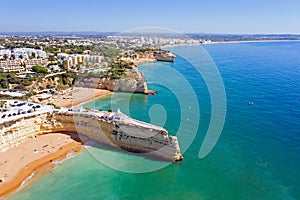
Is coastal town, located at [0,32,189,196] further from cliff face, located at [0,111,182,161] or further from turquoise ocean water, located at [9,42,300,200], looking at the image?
turquoise ocean water, located at [9,42,300,200]

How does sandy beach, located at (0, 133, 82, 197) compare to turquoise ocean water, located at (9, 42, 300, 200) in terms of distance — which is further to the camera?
sandy beach, located at (0, 133, 82, 197)

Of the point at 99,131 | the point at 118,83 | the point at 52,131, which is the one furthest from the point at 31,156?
the point at 118,83

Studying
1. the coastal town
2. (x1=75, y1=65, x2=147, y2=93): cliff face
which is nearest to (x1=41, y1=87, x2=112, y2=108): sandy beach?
the coastal town

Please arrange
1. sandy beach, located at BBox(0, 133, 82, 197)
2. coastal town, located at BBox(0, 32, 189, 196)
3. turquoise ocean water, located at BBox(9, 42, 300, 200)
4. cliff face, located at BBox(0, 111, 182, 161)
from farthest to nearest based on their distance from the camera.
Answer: cliff face, located at BBox(0, 111, 182, 161)
coastal town, located at BBox(0, 32, 189, 196)
sandy beach, located at BBox(0, 133, 82, 197)
turquoise ocean water, located at BBox(9, 42, 300, 200)

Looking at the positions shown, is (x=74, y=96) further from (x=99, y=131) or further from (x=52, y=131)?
(x=99, y=131)

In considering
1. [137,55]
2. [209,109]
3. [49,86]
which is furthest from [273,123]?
[137,55]

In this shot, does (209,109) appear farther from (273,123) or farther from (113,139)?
(113,139)
